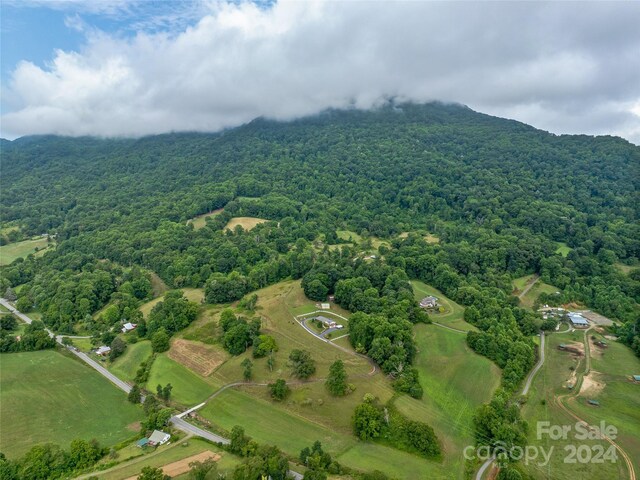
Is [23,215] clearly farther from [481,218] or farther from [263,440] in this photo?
[481,218]

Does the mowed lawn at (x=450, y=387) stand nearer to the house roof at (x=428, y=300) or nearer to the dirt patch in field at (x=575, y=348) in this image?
the house roof at (x=428, y=300)

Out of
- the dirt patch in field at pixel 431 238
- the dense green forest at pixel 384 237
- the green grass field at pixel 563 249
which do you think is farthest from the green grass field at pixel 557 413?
the dirt patch in field at pixel 431 238

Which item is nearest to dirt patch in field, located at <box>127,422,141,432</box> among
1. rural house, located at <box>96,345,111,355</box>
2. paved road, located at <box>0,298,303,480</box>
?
paved road, located at <box>0,298,303,480</box>

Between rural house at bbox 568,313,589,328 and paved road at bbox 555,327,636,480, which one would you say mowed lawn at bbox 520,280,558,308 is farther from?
paved road at bbox 555,327,636,480

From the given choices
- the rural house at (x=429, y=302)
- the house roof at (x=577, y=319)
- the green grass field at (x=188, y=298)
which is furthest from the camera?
the green grass field at (x=188, y=298)

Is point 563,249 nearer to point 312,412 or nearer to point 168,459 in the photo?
point 312,412

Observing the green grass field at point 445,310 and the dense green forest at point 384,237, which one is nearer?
the green grass field at point 445,310

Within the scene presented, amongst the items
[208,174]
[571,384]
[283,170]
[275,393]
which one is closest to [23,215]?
[208,174]
